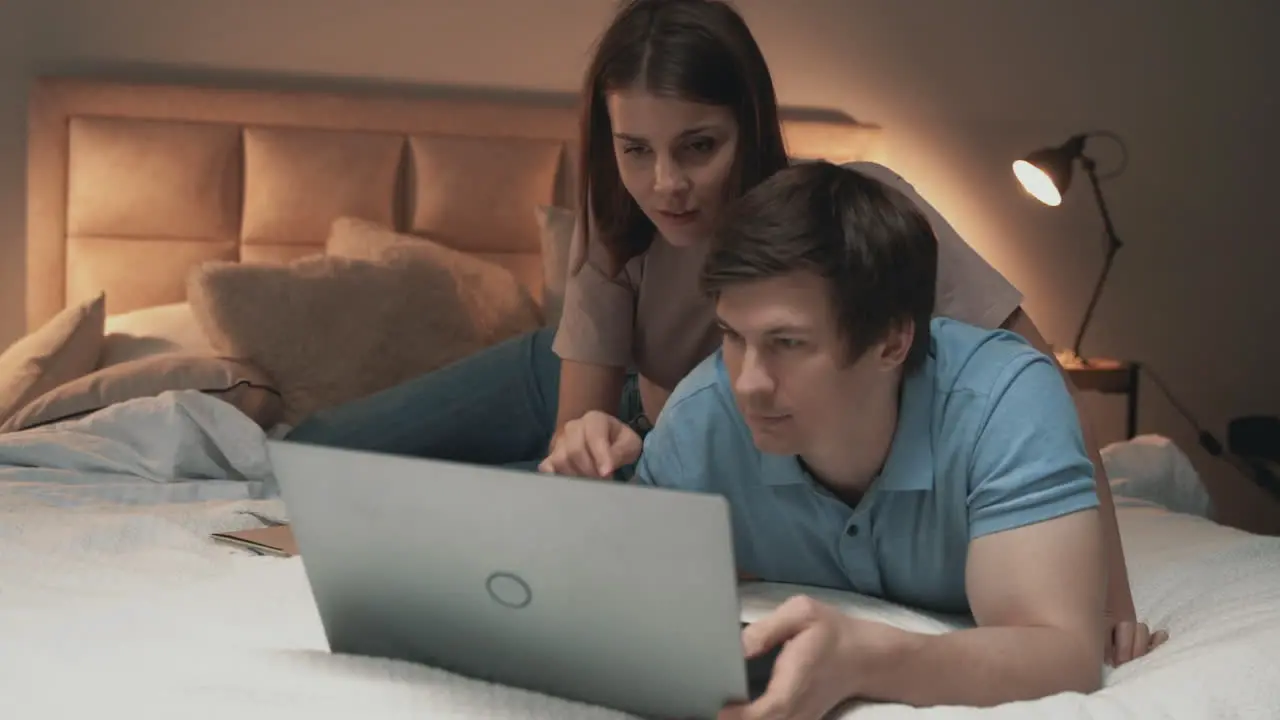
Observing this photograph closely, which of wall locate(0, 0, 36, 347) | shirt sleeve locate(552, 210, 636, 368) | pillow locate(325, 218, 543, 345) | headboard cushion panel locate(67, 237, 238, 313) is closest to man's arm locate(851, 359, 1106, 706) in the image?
shirt sleeve locate(552, 210, 636, 368)

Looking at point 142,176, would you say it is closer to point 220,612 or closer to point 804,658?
point 220,612

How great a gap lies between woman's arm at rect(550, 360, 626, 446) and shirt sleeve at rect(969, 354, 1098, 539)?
72 centimetres

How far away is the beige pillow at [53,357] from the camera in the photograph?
2.56m

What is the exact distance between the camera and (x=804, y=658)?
962 mm

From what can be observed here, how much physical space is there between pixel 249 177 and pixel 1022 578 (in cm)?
244

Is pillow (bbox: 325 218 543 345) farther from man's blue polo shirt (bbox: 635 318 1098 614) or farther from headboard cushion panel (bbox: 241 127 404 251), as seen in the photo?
man's blue polo shirt (bbox: 635 318 1098 614)

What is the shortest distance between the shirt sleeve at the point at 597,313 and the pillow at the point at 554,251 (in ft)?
3.63

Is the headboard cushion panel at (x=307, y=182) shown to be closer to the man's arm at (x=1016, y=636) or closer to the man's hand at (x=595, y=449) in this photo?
the man's hand at (x=595, y=449)

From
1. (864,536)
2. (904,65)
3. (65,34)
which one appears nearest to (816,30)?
(904,65)

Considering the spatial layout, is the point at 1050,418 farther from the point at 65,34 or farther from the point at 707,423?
the point at 65,34

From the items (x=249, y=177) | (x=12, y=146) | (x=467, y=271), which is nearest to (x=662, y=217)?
(x=467, y=271)

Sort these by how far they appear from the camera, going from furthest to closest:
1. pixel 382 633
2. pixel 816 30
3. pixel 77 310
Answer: pixel 816 30, pixel 77 310, pixel 382 633

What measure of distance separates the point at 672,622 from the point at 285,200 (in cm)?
245

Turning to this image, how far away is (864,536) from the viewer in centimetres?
131
